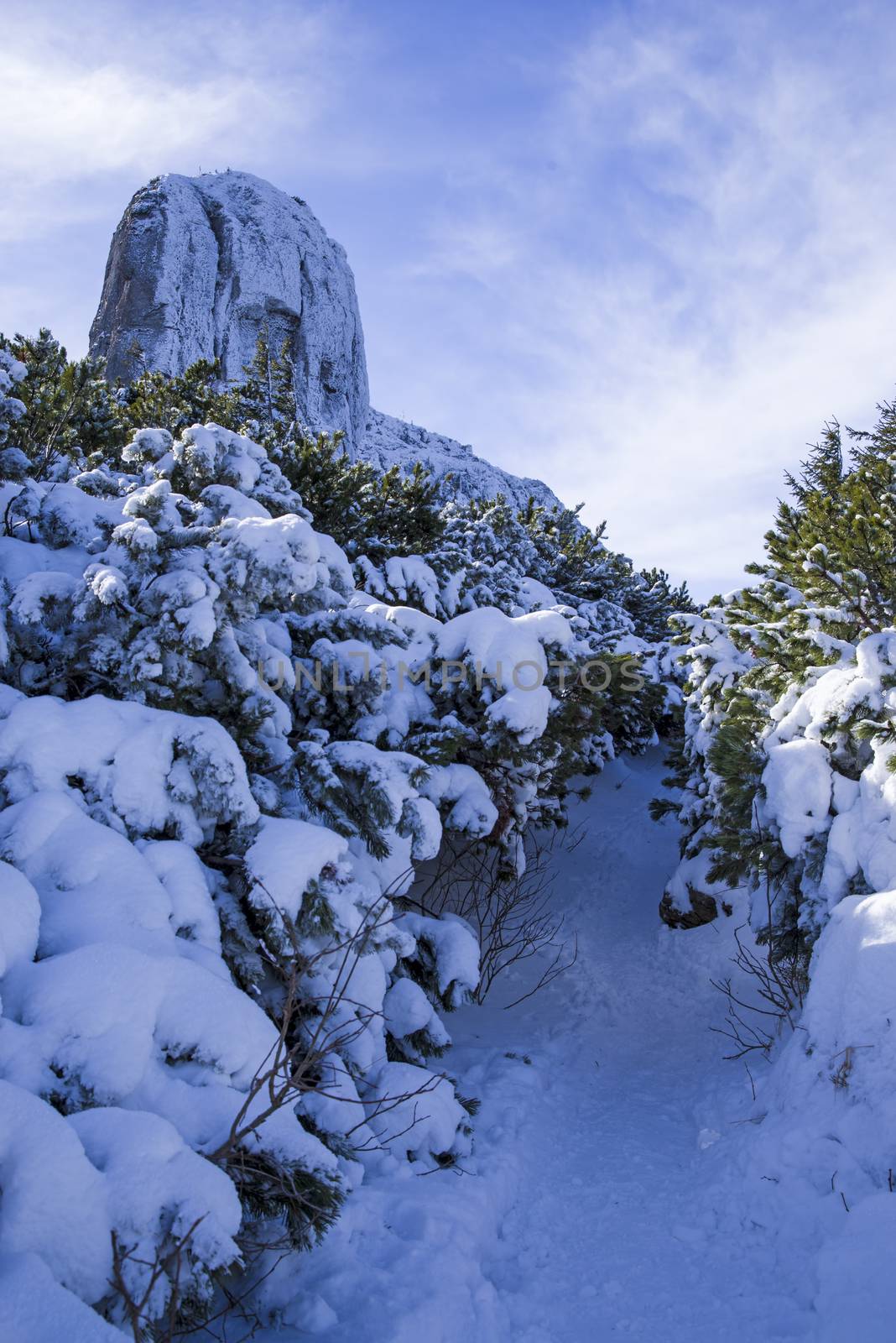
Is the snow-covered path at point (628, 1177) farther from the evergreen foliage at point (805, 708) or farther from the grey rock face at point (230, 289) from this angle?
the grey rock face at point (230, 289)

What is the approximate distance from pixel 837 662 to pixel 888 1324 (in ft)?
12.0

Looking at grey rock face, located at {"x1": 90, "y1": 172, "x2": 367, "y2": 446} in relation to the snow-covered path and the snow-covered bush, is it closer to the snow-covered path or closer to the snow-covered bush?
the snow-covered bush

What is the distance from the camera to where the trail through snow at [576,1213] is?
9.98ft

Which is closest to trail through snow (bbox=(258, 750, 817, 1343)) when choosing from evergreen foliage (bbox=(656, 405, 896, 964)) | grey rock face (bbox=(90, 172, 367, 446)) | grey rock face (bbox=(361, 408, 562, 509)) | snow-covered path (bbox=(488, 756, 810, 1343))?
snow-covered path (bbox=(488, 756, 810, 1343))

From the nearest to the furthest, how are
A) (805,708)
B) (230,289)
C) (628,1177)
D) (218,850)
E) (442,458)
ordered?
1. (218,850)
2. (628,1177)
3. (805,708)
4. (230,289)
5. (442,458)

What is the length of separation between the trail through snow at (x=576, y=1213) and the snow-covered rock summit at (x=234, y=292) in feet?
104

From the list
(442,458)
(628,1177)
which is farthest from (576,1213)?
(442,458)

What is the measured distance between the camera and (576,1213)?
159 inches

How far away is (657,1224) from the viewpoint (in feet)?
12.8

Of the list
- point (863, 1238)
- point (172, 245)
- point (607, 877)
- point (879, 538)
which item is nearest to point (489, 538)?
point (607, 877)

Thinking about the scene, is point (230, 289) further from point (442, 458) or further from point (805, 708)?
point (805, 708)

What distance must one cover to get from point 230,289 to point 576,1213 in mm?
42107

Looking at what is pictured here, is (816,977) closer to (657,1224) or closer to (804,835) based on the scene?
(804,835)

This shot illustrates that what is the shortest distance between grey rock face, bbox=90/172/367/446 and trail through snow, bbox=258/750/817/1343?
32921mm
